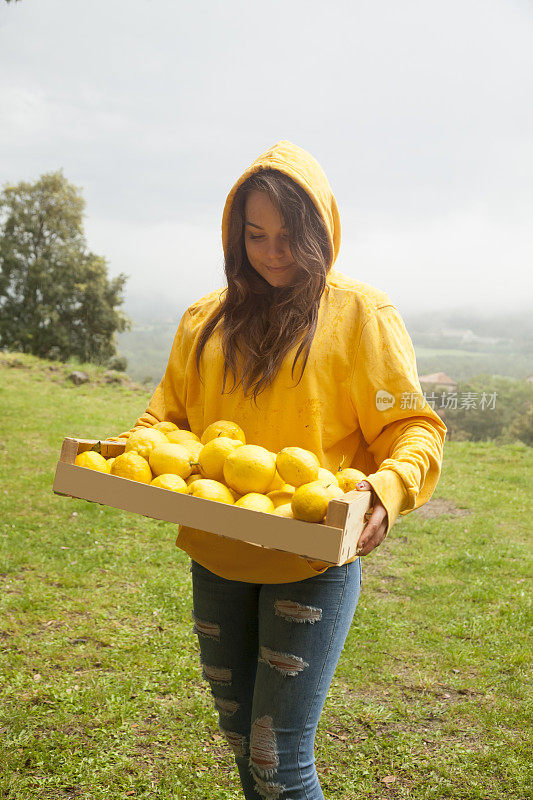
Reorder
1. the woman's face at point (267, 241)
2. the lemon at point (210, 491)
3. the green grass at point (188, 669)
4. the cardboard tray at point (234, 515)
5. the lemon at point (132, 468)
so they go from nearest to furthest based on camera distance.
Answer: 1. the cardboard tray at point (234, 515)
2. the lemon at point (210, 491)
3. the lemon at point (132, 468)
4. the woman's face at point (267, 241)
5. the green grass at point (188, 669)

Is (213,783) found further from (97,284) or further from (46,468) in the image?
(97,284)

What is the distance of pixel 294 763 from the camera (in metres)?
1.75

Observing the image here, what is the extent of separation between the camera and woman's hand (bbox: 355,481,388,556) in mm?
1511

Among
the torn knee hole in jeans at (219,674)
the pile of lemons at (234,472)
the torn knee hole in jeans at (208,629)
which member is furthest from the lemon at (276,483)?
the torn knee hole in jeans at (219,674)

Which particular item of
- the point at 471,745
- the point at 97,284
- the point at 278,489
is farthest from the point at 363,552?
the point at 97,284

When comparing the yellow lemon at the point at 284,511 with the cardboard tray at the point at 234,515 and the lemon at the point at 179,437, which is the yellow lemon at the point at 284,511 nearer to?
the cardboard tray at the point at 234,515

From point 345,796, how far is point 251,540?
97.6 inches

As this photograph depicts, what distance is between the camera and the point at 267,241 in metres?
1.99

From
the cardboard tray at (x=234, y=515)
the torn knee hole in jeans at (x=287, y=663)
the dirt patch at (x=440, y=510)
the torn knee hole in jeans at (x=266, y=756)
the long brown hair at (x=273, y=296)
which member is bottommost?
the dirt patch at (x=440, y=510)

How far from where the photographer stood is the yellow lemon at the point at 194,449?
5.92 ft

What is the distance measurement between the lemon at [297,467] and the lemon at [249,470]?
0.12 ft

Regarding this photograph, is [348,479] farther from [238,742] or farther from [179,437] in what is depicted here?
[238,742]

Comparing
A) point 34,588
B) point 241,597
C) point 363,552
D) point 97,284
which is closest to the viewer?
point 363,552

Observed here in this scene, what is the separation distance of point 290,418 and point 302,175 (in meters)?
0.77
